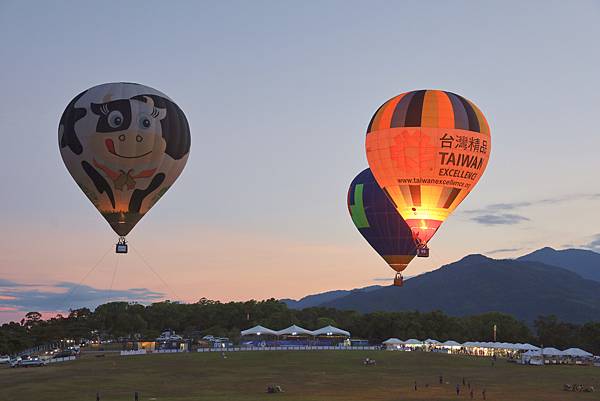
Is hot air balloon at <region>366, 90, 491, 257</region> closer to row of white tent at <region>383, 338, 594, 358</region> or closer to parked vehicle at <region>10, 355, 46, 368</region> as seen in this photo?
row of white tent at <region>383, 338, 594, 358</region>

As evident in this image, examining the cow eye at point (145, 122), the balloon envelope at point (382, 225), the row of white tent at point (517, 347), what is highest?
the cow eye at point (145, 122)

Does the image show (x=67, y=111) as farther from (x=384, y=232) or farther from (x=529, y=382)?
(x=529, y=382)

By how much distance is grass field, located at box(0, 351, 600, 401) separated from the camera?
182ft

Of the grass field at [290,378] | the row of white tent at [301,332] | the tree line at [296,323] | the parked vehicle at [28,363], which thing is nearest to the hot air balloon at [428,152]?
the grass field at [290,378]

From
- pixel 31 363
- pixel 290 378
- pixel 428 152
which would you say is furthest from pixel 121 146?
pixel 31 363

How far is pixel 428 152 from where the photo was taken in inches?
2266

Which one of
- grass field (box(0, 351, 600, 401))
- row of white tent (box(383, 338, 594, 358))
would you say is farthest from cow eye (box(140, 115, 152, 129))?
row of white tent (box(383, 338, 594, 358))

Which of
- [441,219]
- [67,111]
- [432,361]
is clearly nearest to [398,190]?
[441,219]

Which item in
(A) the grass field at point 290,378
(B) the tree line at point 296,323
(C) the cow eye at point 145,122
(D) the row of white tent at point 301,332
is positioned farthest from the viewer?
(B) the tree line at point 296,323

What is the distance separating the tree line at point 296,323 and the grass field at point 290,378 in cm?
4288

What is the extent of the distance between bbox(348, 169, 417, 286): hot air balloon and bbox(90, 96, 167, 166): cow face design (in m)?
29.2

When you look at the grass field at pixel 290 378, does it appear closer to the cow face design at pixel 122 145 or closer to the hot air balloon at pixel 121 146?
the hot air balloon at pixel 121 146

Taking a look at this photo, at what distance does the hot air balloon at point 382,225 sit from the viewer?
74812 mm

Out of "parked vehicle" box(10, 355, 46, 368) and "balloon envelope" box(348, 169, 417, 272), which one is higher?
"balloon envelope" box(348, 169, 417, 272)
